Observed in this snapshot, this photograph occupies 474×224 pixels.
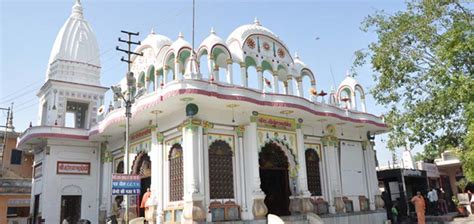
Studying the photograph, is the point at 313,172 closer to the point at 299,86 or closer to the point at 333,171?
the point at 333,171

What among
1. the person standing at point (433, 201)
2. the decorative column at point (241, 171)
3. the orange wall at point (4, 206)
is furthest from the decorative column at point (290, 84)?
the orange wall at point (4, 206)

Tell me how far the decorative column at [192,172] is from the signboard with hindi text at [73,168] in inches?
349

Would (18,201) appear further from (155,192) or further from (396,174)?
(396,174)

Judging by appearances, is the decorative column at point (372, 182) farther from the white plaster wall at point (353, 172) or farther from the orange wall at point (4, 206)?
the orange wall at point (4, 206)

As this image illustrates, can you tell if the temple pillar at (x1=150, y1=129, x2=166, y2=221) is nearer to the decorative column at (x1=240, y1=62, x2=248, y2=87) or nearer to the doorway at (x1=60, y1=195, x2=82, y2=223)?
the decorative column at (x1=240, y1=62, x2=248, y2=87)

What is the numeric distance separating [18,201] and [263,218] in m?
20.0

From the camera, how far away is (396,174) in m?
22.5

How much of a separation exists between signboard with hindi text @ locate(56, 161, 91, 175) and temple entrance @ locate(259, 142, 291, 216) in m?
9.37

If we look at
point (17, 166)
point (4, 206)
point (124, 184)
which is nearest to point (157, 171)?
point (124, 184)

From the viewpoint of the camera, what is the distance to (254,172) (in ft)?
51.5

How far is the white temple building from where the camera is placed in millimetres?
15141

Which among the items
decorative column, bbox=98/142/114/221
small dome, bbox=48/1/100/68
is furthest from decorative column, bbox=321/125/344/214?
small dome, bbox=48/1/100/68

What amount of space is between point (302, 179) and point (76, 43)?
1554 cm

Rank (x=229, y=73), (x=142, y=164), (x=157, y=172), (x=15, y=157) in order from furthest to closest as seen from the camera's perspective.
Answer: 1. (x=15, y=157)
2. (x=142, y=164)
3. (x=157, y=172)
4. (x=229, y=73)
